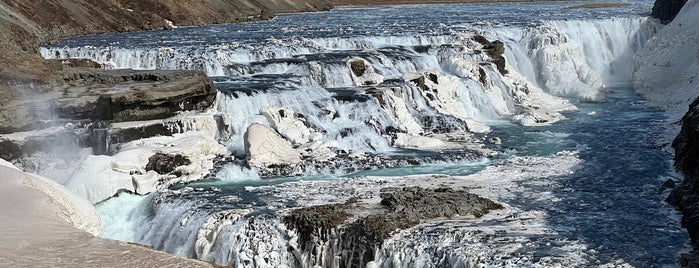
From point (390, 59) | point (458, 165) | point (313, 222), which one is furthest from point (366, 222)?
point (390, 59)

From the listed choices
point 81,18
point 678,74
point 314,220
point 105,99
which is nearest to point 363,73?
point 105,99

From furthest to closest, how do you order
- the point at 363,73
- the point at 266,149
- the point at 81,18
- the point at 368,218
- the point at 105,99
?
the point at 81,18 → the point at 363,73 → the point at 105,99 → the point at 266,149 → the point at 368,218

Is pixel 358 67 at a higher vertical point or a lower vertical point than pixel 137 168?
higher

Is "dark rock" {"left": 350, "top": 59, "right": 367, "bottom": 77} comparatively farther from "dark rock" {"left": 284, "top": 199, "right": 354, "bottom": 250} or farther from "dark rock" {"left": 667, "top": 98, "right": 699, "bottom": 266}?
"dark rock" {"left": 284, "top": 199, "right": 354, "bottom": 250}

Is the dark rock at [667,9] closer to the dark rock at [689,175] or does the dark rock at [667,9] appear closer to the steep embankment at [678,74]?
the steep embankment at [678,74]

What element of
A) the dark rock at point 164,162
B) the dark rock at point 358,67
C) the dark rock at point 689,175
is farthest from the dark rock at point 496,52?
the dark rock at point 164,162

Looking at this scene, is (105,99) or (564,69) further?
(564,69)

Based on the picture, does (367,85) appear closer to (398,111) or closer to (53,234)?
(398,111)

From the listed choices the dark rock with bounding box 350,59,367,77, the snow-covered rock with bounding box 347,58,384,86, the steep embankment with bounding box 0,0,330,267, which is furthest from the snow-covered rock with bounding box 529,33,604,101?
the steep embankment with bounding box 0,0,330,267
